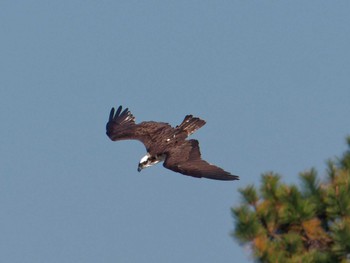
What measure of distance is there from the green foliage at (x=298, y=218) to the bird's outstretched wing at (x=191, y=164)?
6398mm

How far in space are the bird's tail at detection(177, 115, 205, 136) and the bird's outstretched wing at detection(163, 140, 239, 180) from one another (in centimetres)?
129

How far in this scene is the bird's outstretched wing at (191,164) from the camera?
18.3 meters

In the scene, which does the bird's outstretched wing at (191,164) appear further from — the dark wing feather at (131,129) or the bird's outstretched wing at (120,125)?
the bird's outstretched wing at (120,125)

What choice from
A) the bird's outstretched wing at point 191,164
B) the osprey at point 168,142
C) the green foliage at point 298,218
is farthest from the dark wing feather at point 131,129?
the green foliage at point 298,218

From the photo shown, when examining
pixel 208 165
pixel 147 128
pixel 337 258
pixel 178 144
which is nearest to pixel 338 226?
pixel 337 258

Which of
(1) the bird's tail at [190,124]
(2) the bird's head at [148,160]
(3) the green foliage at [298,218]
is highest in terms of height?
(1) the bird's tail at [190,124]

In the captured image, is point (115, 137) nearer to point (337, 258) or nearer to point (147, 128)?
point (147, 128)

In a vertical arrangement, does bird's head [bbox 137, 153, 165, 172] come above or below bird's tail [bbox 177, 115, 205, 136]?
below

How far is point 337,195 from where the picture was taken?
11.0m

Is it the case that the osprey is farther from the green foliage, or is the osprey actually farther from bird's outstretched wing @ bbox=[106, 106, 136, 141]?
the green foliage

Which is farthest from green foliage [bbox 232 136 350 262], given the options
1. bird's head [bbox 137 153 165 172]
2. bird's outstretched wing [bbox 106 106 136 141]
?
bird's outstretched wing [bbox 106 106 136 141]

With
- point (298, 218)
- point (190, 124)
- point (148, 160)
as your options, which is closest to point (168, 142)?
point (148, 160)

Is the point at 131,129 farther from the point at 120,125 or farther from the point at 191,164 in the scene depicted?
the point at 191,164

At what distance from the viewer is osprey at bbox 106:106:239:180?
61.7 feet
